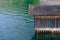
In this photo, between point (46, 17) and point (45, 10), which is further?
point (46, 17)

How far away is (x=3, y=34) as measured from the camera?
63.8ft

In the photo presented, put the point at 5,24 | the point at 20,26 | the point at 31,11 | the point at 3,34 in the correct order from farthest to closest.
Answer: the point at 5,24 → the point at 20,26 → the point at 3,34 → the point at 31,11

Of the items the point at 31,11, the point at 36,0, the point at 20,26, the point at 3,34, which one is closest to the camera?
the point at 31,11

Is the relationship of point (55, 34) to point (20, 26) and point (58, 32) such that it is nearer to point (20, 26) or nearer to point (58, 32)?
point (58, 32)

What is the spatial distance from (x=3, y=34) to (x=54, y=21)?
5.29 meters

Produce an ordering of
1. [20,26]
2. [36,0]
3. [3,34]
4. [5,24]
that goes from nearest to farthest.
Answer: [3,34] → [20,26] → [5,24] → [36,0]

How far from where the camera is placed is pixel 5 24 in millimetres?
23141

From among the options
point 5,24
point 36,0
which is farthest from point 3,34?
point 36,0

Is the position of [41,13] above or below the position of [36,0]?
above

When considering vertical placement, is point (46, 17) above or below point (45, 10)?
below

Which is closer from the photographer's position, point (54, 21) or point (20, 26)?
point (54, 21)

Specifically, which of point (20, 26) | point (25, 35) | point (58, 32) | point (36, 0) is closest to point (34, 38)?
point (25, 35)

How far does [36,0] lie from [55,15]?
3042cm

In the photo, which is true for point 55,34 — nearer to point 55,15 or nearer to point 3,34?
point 55,15
